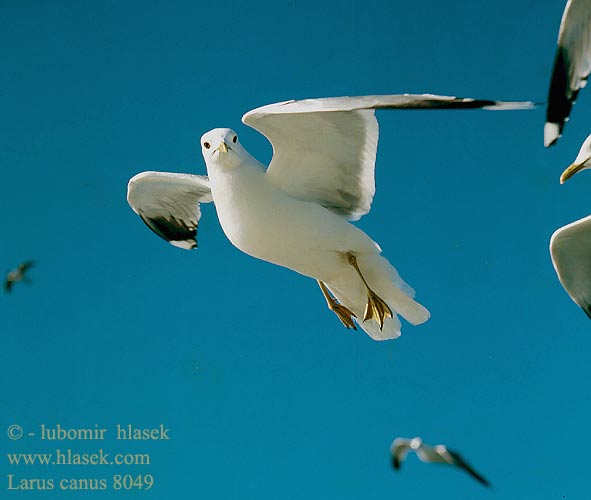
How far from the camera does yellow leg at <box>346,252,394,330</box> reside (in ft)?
7.03

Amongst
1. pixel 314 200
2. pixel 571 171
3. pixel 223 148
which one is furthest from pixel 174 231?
pixel 571 171

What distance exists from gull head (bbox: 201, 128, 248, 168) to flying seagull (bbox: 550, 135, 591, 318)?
79 centimetres

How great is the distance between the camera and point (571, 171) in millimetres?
2252

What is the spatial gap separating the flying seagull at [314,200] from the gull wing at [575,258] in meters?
0.37

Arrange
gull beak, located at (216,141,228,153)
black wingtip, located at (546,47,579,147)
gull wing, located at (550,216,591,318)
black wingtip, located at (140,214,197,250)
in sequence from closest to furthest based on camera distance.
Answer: gull beak, located at (216,141,228,153) → black wingtip, located at (546,47,579,147) → gull wing, located at (550,216,591,318) → black wingtip, located at (140,214,197,250)

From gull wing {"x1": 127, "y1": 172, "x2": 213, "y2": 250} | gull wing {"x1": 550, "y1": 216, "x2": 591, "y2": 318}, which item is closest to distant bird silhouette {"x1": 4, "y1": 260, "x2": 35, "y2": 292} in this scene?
gull wing {"x1": 127, "y1": 172, "x2": 213, "y2": 250}

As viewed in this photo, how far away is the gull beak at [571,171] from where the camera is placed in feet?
7.36

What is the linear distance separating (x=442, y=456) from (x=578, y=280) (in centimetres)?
54

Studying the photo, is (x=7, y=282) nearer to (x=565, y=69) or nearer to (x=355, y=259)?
(x=355, y=259)

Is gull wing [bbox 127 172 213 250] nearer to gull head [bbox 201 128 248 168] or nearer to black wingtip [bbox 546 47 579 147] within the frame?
gull head [bbox 201 128 248 168]

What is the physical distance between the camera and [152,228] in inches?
97.3

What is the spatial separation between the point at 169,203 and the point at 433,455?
912 mm

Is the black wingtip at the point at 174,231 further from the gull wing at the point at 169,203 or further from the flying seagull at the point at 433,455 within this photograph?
the flying seagull at the point at 433,455

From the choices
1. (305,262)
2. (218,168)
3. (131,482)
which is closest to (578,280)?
A: (305,262)
